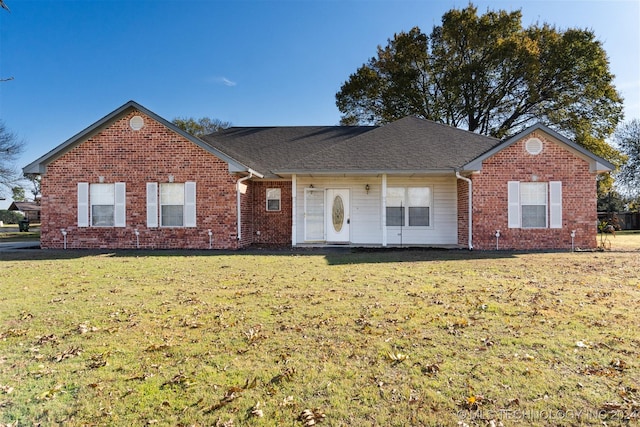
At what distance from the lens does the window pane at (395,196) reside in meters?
14.6

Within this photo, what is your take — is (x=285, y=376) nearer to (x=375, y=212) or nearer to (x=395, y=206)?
(x=375, y=212)

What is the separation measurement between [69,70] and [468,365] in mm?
19400

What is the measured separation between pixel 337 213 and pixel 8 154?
3456 cm

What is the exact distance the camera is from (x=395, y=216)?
14.6m

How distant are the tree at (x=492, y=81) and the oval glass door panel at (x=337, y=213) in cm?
1917

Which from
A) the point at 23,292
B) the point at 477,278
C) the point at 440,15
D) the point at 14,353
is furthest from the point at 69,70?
the point at 440,15

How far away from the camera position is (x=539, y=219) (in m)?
13.0

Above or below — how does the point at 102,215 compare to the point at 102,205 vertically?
below

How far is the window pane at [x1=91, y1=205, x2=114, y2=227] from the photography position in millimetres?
13562

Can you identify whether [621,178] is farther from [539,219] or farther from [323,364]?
[323,364]

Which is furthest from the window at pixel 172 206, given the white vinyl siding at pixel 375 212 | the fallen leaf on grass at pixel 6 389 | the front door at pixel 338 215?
the fallen leaf on grass at pixel 6 389

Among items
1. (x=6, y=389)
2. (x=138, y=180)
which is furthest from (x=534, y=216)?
(x=6, y=389)

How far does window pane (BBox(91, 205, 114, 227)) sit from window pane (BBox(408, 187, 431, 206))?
1123 cm

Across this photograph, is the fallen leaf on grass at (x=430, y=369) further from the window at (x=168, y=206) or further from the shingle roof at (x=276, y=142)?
the shingle roof at (x=276, y=142)
